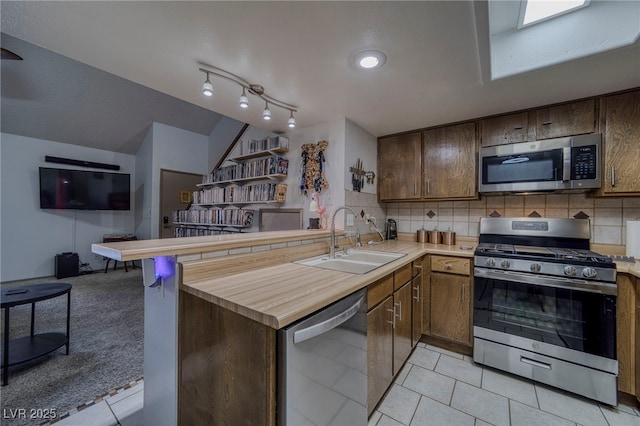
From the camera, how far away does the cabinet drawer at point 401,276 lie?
167 cm

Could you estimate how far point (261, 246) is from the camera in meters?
1.54

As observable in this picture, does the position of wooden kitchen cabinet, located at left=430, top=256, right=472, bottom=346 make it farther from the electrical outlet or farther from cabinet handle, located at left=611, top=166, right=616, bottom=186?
cabinet handle, located at left=611, top=166, right=616, bottom=186

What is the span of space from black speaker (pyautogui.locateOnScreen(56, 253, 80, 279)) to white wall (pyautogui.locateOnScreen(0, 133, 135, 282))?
314 millimetres

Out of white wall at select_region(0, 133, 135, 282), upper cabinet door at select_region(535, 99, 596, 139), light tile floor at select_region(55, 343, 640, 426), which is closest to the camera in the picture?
light tile floor at select_region(55, 343, 640, 426)

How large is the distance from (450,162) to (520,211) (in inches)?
Answer: 31.9

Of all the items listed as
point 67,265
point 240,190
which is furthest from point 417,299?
point 67,265

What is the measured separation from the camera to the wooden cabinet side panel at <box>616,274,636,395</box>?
5.15ft

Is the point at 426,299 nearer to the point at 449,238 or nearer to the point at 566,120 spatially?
the point at 449,238

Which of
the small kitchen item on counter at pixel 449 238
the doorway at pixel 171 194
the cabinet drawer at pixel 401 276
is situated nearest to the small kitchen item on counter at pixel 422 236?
the small kitchen item on counter at pixel 449 238

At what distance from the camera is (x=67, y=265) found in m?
4.39

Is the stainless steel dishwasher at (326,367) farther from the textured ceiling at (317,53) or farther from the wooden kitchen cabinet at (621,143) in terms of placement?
the wooden kitchen cabinet at (621,143)

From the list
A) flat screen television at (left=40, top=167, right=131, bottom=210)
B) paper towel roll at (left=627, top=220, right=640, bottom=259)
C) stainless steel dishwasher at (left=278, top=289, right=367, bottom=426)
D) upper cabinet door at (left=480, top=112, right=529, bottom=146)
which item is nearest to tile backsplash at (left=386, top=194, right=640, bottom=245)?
paper towel roll at (left=627, top=220, right=640, bottom=259)

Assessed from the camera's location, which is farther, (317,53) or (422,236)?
(422,236)

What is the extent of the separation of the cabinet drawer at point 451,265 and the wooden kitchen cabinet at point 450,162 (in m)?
0.67
